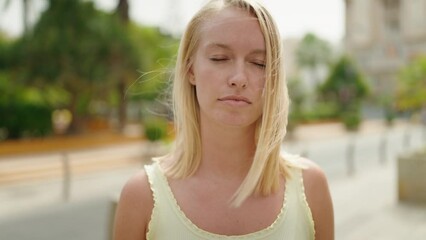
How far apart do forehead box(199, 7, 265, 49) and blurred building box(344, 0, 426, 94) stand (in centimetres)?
5618

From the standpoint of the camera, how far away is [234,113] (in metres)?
1.47

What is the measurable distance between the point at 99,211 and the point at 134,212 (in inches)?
264

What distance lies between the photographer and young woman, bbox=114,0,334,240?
1.46 meters

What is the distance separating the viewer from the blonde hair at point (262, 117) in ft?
4.86

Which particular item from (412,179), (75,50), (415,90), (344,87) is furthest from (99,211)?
(344,87)

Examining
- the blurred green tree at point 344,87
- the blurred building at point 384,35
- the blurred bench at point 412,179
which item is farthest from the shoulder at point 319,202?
the blurred building at point 384,35

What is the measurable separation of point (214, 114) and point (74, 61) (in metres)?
17.2

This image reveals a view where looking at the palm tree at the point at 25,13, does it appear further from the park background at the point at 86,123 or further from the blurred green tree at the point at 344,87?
the blurred green tree at the point at 344,87

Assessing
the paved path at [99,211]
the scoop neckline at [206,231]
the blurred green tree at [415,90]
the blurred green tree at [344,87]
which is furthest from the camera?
the blurred green tree at [344,87]

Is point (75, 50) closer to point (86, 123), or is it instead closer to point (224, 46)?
point (86, 123)

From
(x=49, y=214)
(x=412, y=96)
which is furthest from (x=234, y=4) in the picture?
(x=412, y=96)

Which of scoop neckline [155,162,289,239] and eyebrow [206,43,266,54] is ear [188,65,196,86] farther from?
scoop neckline [155,162,289,239]

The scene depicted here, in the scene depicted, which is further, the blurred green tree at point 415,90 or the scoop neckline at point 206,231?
the blurred green tree at point 415,90

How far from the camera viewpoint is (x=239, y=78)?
1.44 m
